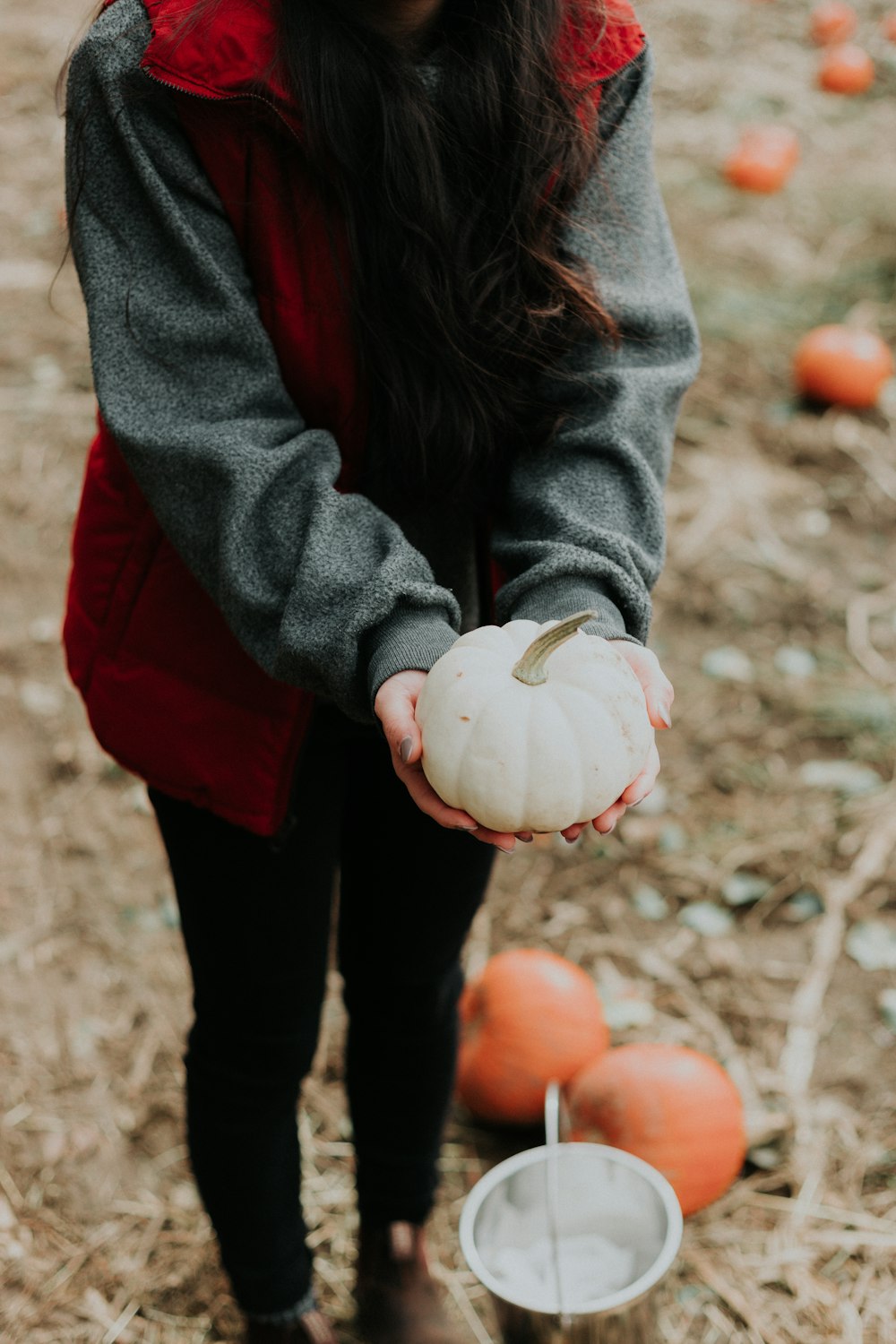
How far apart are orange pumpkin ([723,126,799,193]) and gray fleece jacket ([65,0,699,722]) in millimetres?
4676

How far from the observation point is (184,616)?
1485 millimetres

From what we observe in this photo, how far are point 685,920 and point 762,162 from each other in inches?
165

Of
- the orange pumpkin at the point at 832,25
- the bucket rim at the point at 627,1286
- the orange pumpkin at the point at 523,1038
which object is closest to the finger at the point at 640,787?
the bucket rim at the point at 627,1286

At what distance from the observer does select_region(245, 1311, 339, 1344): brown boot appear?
1.90 metres

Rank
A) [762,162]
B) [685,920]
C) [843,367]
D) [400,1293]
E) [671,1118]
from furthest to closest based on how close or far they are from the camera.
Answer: [762,162]
[843,367]
[685,920]
[671,1118]
[400,1293]

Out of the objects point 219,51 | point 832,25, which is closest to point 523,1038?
point 219,51

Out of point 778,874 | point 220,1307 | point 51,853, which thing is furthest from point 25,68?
point 220,1307

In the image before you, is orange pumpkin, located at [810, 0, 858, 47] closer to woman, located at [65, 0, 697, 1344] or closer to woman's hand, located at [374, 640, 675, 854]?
woman, located at [65, 0, 697, 1344]

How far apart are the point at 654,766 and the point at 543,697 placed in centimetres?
16

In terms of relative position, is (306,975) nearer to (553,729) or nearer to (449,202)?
(553,729)

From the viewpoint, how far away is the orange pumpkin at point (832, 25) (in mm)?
7156

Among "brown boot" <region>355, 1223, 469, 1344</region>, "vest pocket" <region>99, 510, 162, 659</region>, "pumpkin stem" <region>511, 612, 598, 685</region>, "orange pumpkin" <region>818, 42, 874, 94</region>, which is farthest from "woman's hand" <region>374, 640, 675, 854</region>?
"orange pumpkin" <region>818, 42, 874, 94</region>

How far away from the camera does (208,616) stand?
4.89ft

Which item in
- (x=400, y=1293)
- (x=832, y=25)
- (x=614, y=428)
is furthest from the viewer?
(x=832, y=25)
